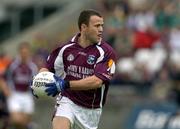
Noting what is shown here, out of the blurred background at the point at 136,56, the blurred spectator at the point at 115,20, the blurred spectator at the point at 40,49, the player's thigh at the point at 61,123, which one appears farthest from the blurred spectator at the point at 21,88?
the player's thigh at the point at 61,123

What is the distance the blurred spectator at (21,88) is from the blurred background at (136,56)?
1.17 metres

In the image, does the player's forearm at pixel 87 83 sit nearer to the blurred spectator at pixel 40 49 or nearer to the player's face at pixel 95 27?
the player's face at pixel 95 27

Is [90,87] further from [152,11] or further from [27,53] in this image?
[152,11]

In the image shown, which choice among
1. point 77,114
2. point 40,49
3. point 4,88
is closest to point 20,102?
point 4,88

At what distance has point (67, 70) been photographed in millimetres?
10422

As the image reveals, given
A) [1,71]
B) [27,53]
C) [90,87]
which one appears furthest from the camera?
[1,71]

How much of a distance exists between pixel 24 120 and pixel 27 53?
174 centimetres

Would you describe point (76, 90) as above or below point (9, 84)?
above

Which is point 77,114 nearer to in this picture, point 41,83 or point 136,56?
point 41,83

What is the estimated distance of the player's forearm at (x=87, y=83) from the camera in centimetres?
994

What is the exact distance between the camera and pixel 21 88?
18797mm

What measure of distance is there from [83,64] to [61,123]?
0.77 m

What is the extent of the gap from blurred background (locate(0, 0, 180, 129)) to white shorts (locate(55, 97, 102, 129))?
647 centimetres

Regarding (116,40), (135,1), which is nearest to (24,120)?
(116,40)
